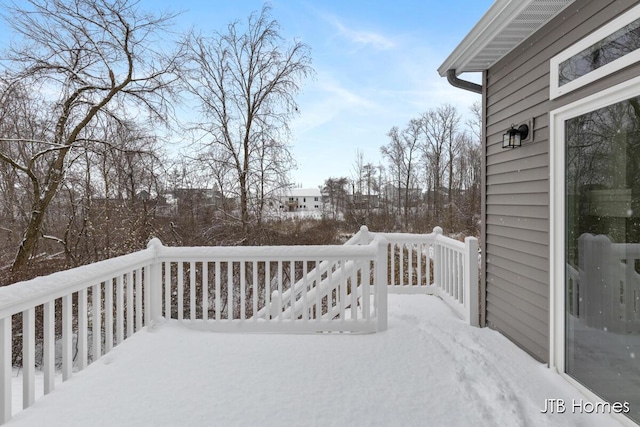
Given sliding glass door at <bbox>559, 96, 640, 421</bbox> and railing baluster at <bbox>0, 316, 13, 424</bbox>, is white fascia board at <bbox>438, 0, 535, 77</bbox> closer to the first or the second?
sliding glass door at <bbox>559, 96, 640, 421</bbox>

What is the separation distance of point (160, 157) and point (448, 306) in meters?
6.49

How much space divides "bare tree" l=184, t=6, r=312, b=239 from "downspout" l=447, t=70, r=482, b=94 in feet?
17.7

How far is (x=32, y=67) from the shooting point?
19.3 ft

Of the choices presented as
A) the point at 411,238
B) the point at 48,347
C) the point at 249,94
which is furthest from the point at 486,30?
the point at 249,94

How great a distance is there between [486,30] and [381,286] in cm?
243

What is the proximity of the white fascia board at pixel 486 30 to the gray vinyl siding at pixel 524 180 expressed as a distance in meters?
0.31

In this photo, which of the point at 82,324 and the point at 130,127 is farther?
the point at 130,127

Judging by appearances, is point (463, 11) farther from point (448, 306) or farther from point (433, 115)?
point (433, 115)

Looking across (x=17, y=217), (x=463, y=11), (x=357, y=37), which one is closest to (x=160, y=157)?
(x=17, y=217)

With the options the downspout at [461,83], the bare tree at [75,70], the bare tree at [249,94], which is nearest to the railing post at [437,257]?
the downspout at [461,83]

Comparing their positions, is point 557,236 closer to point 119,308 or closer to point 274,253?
point 274,253

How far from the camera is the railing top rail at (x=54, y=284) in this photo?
1.81m

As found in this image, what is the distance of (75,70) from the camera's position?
20.9ft

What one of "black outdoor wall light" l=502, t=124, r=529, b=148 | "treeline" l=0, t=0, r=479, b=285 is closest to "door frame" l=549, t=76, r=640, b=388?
"black outdoor wall light" l=502, t=124, r=529, b=148
